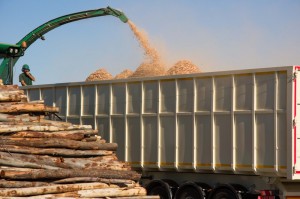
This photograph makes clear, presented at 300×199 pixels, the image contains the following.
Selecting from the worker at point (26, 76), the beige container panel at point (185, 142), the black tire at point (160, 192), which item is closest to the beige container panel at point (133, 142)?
the black tire at point (160, 192)

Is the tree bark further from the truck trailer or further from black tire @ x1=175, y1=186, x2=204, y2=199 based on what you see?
black tire @ x1=175, y1=186, x2=204, y2=199

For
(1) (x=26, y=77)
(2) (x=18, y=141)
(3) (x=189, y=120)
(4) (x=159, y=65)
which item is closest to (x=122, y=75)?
(4) (x=159, y=65)

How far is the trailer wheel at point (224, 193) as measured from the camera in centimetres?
1728

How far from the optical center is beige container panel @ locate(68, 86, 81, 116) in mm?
21750

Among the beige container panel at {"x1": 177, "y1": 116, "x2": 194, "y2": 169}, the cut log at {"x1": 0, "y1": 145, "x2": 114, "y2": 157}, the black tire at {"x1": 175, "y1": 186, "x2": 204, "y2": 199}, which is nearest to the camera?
the cut log at {"x1": 0, "y1": 145, "x2": 114, "y2": 157}

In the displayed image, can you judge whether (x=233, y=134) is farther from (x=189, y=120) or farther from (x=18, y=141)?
(x=18, y=141)

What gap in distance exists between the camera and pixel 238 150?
57.0ft

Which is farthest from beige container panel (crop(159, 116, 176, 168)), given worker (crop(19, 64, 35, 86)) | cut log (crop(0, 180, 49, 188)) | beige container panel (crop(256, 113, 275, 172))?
worker (crop(19, 64, 35, 86))

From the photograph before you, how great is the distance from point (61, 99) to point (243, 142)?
6828 millimetres

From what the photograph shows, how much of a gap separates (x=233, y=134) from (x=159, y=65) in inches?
345

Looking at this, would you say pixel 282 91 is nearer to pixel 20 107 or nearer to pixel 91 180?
pixel 91 180

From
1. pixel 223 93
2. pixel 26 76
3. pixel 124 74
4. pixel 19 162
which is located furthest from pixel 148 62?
pixel 19 162

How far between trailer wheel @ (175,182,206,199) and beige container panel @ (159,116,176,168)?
2.04 ft

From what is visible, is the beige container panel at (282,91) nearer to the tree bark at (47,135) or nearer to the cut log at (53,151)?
the cut log at (53,151)
